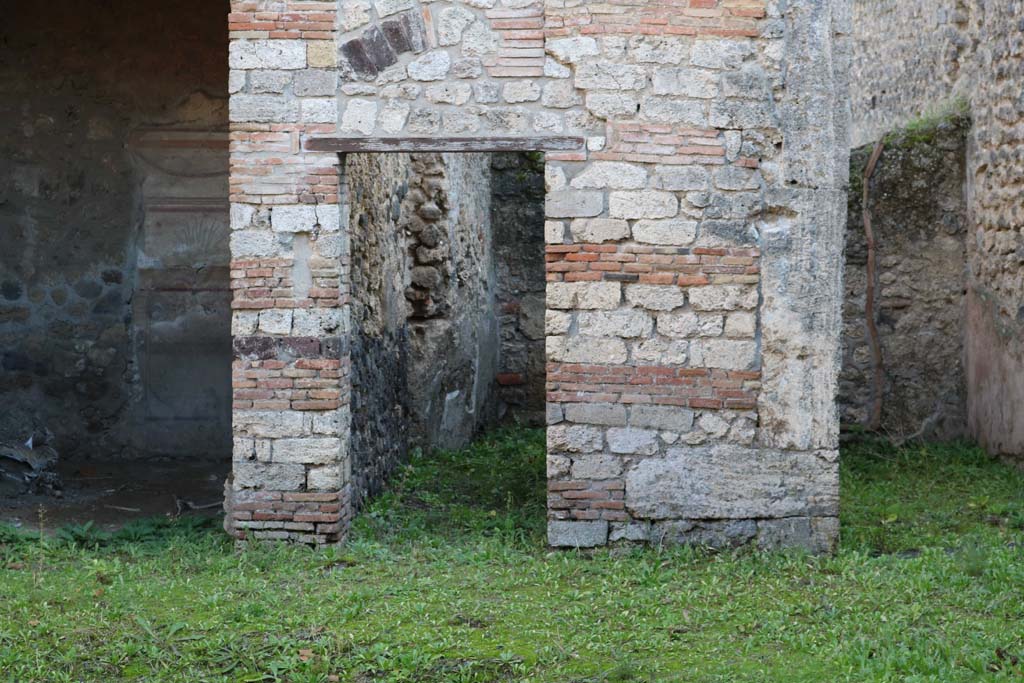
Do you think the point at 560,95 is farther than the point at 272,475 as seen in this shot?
No

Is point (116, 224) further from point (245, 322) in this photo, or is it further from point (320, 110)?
point (320, 110)

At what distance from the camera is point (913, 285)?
34.2 feet

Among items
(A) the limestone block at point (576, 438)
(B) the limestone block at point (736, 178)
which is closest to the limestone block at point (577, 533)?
(A) the limestone block at point (576, 438)

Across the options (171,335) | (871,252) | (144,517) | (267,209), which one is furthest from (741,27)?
(171,335)

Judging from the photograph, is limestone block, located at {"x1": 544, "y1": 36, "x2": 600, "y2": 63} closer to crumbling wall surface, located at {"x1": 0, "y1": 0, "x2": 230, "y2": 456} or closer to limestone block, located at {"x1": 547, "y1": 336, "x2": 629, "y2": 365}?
limestone block, located at {"x1": 547, "y1": 336, "x2": 629, "y2": 365}

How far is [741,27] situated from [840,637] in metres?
3.25

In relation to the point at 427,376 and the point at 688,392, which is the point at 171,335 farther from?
the point at 688,392

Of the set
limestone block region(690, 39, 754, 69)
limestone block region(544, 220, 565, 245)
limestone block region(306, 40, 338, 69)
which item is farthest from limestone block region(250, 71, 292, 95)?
limestone block region(690, 39, 754, 69)

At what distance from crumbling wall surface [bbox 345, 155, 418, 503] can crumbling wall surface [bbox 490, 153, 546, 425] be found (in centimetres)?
255

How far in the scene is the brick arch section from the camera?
269 inches

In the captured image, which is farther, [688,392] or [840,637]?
[688,392]

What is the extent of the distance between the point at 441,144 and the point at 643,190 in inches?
44.0

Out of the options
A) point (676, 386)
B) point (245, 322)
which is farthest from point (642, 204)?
point (245, 322)

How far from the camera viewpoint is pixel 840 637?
5480 millimetres
